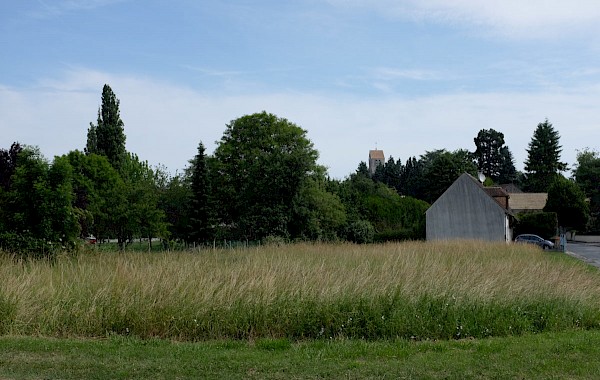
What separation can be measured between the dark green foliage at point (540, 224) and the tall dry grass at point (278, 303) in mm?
47962

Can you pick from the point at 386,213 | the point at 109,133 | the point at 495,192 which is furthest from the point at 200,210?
the point at 495,192

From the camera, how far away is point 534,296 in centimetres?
1241

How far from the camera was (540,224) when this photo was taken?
5900cm

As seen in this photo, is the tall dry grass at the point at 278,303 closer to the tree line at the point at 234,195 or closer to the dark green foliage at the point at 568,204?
the tree line at the point at 234,195

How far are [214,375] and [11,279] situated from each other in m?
6.23

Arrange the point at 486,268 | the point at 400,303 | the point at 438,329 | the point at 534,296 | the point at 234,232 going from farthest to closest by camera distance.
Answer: the point at 234,232 < the point at 486,268 < the point at 534,296 < the point at 400,303 < the point at 438,329

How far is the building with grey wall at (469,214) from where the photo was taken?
51156 millimetres

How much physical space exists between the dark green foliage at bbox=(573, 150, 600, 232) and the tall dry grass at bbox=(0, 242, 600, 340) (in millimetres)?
71373

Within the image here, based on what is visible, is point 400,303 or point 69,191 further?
point 69,191

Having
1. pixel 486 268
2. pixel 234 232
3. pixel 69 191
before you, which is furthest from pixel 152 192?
pixel 486 268

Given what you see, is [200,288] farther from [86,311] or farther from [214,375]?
[214,375]

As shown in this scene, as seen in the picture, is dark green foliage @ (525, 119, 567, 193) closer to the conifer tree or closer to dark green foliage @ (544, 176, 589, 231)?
dark green foliage @ (544, 176, 589, 231)

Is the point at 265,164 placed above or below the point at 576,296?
above

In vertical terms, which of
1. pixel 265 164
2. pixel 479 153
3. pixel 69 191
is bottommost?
pixel 69 191
